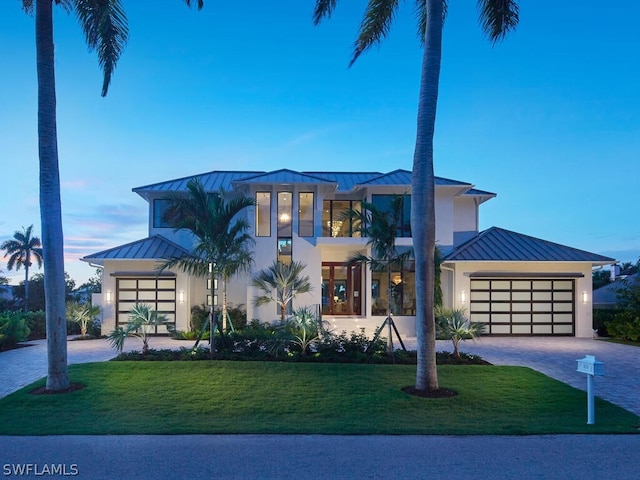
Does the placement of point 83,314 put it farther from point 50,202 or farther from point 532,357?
point 532,357

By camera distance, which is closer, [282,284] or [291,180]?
[282,284]

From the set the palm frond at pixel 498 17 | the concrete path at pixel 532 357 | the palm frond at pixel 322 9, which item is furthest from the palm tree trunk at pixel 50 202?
the palm frond at pixel 498 17

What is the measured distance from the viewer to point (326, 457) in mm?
5418

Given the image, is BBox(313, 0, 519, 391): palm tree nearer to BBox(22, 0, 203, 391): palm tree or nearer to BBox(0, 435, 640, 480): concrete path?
BBox(0, 435, 640, 480): concrete path

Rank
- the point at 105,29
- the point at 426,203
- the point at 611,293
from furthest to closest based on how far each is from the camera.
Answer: the point at 611,293
the point at 105,29
the point at 426,203

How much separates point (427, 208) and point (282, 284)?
29.9 feet

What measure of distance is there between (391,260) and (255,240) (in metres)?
7.82

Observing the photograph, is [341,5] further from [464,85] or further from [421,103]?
[464,85]

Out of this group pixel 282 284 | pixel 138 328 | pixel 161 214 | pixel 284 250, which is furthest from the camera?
pixel 161 214

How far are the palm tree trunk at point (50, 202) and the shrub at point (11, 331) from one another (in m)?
7.79

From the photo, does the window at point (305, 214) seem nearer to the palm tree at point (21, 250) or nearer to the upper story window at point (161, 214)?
the upper story window at point (161, 214)

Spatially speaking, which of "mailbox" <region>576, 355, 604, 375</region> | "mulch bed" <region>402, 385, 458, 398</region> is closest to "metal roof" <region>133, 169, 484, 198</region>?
"mulch bed" <region>402, 385, 458, 398</region>

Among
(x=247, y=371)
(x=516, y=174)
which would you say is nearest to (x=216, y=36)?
(x=247, y=371)

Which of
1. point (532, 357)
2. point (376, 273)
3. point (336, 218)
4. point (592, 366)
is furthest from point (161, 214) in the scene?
point (592, 366)
